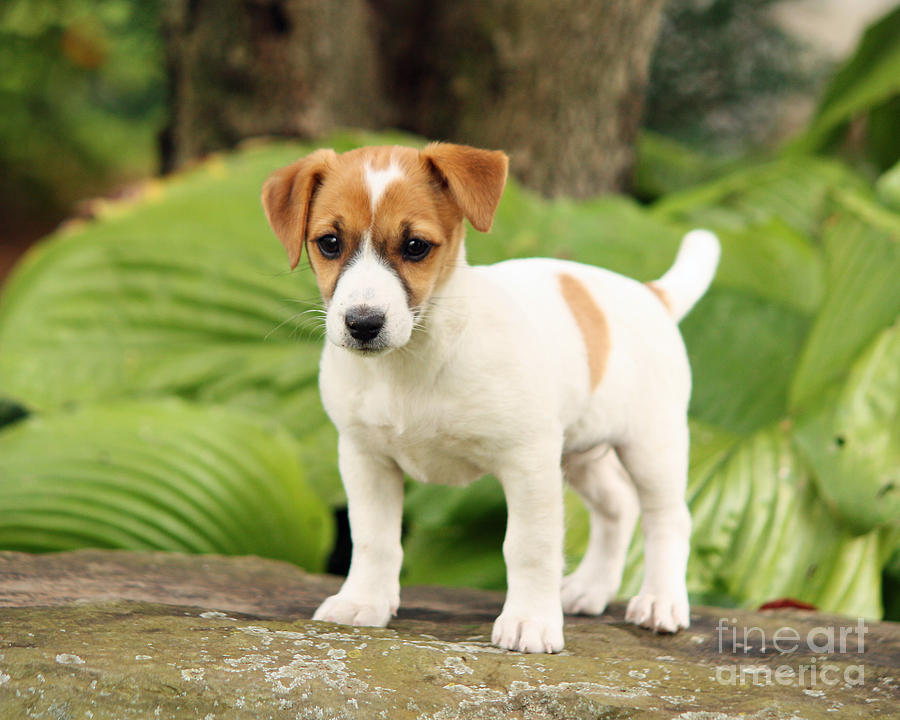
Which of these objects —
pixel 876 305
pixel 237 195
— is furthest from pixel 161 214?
pixel 876 305

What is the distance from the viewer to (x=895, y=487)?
8.56 ft

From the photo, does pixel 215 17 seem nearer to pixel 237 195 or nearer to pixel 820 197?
pixel 237 195

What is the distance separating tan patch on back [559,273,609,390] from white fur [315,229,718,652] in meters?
0.02

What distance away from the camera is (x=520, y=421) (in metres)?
1.90

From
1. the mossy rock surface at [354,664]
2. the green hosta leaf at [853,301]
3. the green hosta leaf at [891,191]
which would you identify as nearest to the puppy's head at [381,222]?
the mossy rock surface at [354,664]

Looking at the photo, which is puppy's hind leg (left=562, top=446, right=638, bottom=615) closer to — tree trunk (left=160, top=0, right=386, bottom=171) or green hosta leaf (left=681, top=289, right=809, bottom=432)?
green hosta leaf (left=681, top=289, right=809, bottom=432)

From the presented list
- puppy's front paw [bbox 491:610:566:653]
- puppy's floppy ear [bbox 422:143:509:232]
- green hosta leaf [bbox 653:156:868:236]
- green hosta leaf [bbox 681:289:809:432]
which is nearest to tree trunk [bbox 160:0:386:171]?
green hosta leaf [bbox 653:156:868:236]

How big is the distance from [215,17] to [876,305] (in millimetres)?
2846

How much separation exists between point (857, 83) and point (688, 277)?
2962 millimetres

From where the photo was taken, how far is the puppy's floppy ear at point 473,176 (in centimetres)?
186

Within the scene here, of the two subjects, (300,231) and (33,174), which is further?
(33,174)

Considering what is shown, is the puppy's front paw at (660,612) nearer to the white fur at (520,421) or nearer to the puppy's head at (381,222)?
the white fur at (520,421)

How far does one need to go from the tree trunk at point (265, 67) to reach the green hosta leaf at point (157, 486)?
1.66 meters

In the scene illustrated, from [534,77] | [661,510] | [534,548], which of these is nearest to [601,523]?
[661,510]
